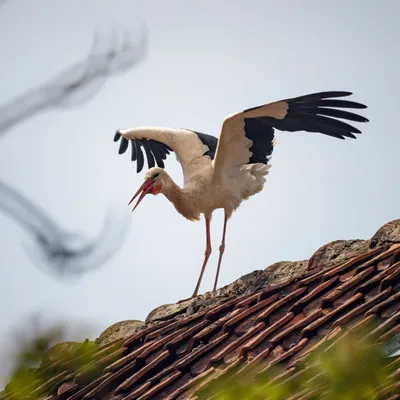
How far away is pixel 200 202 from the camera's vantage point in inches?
381

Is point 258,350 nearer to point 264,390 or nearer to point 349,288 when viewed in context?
point 349,288

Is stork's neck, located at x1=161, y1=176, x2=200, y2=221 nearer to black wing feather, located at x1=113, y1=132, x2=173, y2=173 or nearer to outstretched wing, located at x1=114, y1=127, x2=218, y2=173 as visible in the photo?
outstretched wing, located at x1=114, y1=127, x2=218, y2=173

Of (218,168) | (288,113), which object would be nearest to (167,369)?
(288,113)

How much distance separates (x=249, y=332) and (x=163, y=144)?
6.09 meters

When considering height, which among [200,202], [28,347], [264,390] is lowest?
[264,390]

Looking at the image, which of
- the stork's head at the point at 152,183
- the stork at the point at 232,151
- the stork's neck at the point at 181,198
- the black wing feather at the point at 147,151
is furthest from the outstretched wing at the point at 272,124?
the black wing feather at the point at 147,151

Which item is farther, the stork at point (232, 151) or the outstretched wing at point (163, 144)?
the outstretched wing at point (163, 144)

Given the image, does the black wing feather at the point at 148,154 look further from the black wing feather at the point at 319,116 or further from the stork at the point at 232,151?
the black wing feather at the point at 319,116

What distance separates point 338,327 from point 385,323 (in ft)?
1.23

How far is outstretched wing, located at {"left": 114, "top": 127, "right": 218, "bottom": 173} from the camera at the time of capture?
33.0 feet

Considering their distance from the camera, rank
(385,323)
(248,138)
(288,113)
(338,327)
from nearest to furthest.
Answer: (385,323) < (338,327) < (288,113) < (248,138)

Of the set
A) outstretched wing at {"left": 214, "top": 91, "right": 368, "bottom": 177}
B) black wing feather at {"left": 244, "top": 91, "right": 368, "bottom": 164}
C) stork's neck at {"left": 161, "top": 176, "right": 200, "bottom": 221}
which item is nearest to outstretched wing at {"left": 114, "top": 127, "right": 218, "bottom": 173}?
stork's neck at {"left": 161, "top": 176, "right": 200, "bottom": 221}

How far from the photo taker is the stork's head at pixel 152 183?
32.5 feet

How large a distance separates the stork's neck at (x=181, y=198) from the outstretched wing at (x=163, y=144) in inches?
13.3
